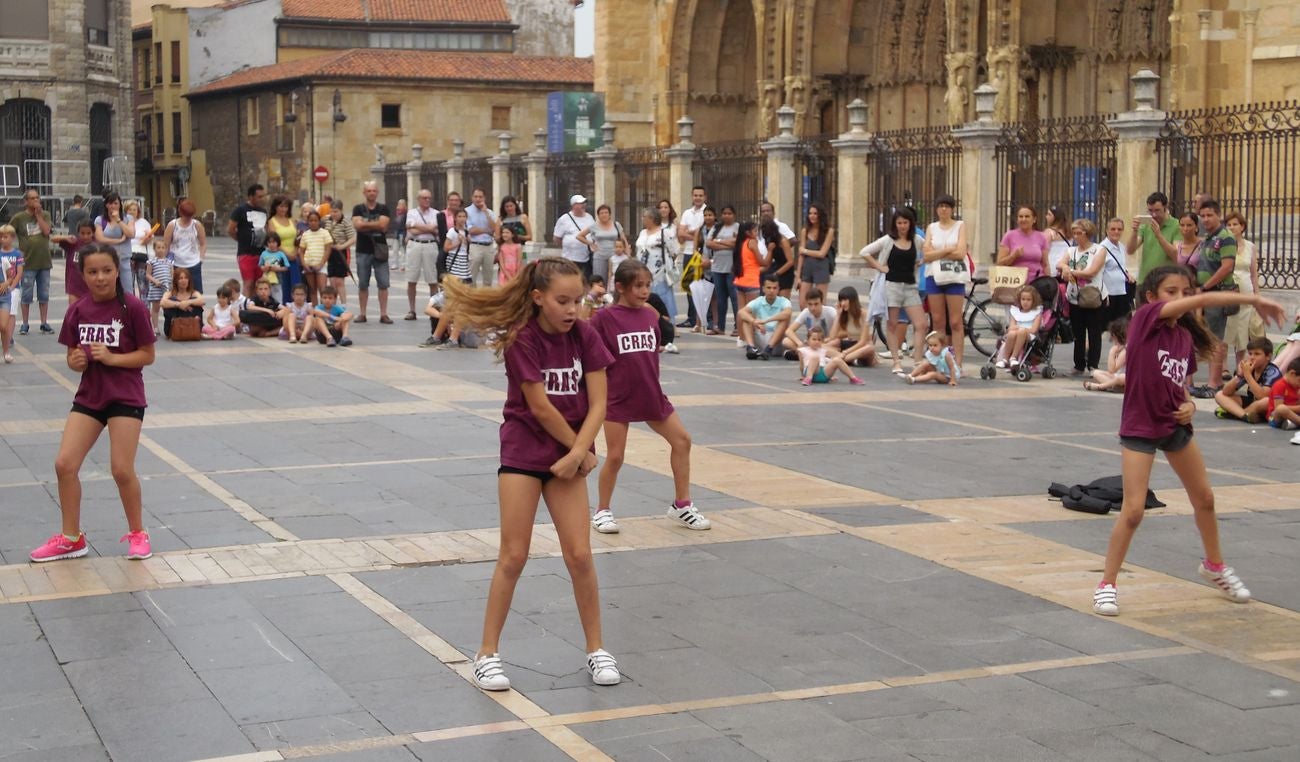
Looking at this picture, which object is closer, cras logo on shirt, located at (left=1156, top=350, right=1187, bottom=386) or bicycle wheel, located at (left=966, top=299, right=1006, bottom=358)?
cras logo on shirt, located at (left=1156, top=350, right=1187, bottom=386)

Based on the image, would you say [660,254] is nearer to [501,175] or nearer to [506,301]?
[506,301]

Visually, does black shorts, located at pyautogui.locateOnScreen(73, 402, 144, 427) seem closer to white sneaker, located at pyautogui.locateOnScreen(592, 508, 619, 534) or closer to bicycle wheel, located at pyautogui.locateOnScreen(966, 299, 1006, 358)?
white sneaker, located at pyautogui.locateOnScreen(592, 508, 619, 534)

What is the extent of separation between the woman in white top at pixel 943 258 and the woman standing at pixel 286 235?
8.18 metres

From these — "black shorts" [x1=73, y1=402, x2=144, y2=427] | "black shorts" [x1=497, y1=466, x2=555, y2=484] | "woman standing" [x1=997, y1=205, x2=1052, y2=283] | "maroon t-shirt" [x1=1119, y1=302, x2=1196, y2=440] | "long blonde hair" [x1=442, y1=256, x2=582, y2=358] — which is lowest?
"black shorts" [x1=497, y1=466, x2=555, y2=484]

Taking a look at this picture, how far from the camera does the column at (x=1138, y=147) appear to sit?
20938 mm

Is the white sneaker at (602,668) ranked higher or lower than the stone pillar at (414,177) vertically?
lower

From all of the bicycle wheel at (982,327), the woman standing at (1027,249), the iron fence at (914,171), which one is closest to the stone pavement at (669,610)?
the woman standing at (1027,249)

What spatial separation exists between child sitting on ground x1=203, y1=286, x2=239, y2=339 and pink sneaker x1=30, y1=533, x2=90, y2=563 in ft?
40.5

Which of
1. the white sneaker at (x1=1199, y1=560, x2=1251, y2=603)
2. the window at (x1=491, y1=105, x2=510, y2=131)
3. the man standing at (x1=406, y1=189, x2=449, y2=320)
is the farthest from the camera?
the window at (x1=491, y1=105, x2=510, y2=131)

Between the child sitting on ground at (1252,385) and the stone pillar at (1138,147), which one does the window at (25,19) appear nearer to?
Result: the stone pillar at (1138,147)

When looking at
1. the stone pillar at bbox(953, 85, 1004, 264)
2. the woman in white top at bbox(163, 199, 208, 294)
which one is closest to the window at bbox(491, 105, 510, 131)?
the stone pillar at bbox(953, 85, 1004, 264)

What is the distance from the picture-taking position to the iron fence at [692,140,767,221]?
1206 inches

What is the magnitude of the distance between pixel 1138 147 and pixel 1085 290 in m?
5.02

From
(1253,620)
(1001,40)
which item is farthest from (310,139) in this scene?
(1253,620)
